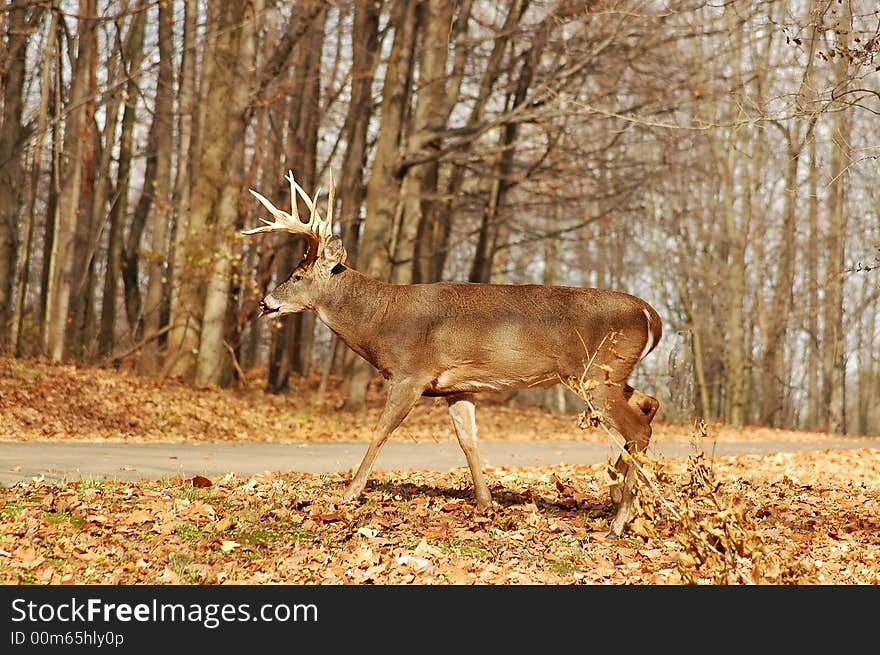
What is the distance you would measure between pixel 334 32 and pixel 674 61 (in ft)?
35.4

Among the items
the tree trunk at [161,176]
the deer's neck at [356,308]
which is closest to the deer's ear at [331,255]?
the deer's neck at [356,308]

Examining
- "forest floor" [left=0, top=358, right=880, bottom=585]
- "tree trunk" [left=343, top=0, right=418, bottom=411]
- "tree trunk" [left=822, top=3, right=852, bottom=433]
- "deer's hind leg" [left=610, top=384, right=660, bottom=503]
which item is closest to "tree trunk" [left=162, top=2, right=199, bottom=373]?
"tree trunk" [left=343, top=0, right=418, bottom=411]

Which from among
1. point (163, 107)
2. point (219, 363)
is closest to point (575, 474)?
point (219, 363)

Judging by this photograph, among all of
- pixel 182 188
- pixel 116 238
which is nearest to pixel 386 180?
pixel 116 238

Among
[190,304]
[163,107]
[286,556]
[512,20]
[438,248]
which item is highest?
[512,20]

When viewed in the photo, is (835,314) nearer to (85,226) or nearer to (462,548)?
(85,226)

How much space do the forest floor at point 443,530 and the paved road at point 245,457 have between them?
2.59 ft

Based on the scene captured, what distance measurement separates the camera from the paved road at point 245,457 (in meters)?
11.5

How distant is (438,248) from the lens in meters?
30.7

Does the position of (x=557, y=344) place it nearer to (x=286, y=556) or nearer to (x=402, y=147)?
(x=286, y=556)

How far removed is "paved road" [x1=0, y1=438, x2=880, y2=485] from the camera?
11.5m

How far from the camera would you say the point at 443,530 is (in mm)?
8711

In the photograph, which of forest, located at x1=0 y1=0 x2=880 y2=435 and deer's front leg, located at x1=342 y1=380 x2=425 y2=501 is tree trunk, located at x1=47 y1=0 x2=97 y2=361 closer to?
forest, located at x1=0 y1=0 x2=880 y2=435

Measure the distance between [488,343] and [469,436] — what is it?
0.86m
